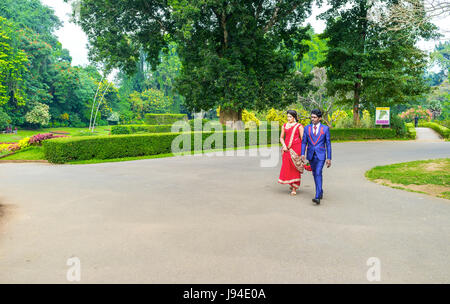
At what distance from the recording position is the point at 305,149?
7027 mm

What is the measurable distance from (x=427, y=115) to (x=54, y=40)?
211 feet

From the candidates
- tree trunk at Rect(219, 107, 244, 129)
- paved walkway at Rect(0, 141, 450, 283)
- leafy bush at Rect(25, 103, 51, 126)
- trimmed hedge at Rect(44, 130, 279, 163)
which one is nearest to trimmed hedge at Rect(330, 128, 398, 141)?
tree trunk at Rect(219, 107, 244, 129)

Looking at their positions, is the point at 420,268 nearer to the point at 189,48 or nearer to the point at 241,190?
the point at 241,190

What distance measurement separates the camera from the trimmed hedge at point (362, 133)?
2756cm

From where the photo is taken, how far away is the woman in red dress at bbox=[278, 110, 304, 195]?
7191mm

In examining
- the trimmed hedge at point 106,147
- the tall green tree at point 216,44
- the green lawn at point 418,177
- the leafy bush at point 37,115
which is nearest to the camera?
the green lawn at point 418,177

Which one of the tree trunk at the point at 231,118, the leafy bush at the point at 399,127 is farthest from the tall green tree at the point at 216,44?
the leafy bush at the point at 399,127

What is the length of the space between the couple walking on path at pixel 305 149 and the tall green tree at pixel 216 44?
1353 centimetres

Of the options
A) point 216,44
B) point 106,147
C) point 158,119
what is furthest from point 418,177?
point 158,119

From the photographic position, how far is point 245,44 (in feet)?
69.2

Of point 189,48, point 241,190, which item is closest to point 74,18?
point 189,48

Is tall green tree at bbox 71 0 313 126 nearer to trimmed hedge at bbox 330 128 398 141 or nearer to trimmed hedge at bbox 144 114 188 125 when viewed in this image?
trimmed hedge at bbox 330 128 398 141

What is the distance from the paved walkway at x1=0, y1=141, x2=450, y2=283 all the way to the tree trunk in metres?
15.1

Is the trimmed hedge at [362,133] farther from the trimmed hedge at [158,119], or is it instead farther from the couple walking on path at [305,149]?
the trimmed hedge at [158,119]
